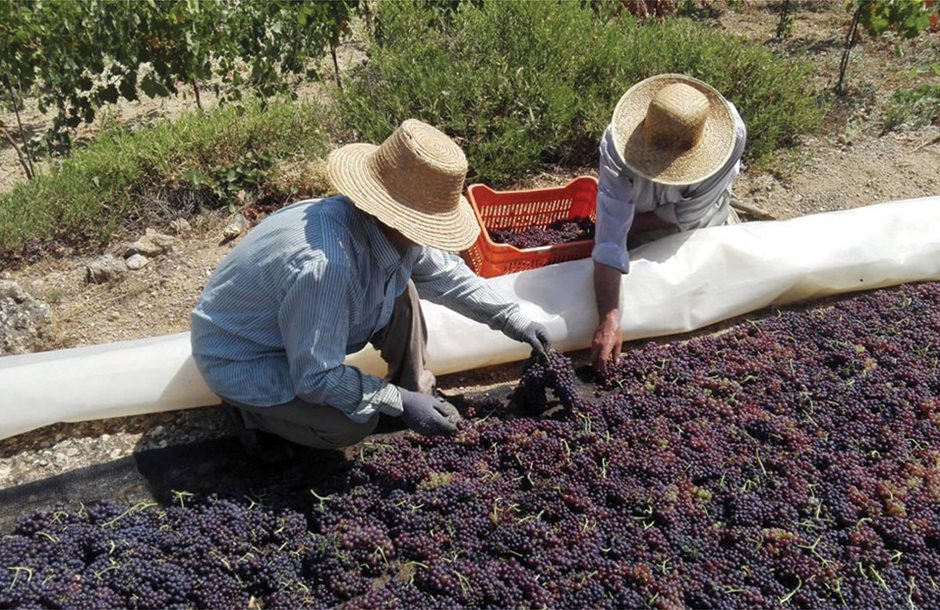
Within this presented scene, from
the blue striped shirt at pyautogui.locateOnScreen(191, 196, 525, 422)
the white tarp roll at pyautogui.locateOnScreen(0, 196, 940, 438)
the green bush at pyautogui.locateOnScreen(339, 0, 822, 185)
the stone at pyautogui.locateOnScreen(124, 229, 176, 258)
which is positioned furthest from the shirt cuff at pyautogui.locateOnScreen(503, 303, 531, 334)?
the stone at pyautogui.locateOnScreen(124, 229, 176, 258)

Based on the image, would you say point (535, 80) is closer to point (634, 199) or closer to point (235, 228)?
point (634, 199)

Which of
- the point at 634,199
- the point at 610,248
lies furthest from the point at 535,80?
the point at 610,248

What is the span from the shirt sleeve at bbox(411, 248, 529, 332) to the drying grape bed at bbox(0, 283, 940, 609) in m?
0.24

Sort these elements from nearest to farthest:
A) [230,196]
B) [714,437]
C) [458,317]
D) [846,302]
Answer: [714,437] → [458,317] → [846,302] → [230,196]

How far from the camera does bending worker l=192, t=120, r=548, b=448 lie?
217 centimetres

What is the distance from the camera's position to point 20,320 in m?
3.38

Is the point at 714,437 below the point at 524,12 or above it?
below

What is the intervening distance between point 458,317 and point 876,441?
1663mm

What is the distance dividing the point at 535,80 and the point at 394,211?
2697mm

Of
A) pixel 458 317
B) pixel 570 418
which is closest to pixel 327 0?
pixel 458 317

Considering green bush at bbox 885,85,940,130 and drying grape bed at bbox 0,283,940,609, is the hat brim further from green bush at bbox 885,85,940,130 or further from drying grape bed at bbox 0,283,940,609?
green bush at bbox 885,85,940,130

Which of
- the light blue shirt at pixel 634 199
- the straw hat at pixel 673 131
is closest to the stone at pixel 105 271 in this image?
the light blue shirt at pixel 634 199

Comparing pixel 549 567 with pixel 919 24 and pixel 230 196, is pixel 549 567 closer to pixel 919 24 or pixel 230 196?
pixel 230 196

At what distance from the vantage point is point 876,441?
2.87 m
